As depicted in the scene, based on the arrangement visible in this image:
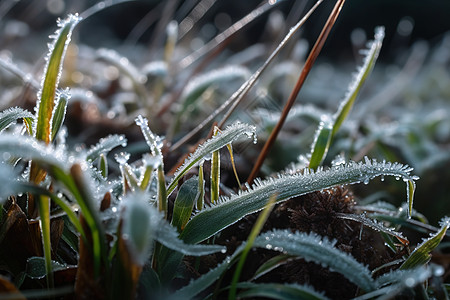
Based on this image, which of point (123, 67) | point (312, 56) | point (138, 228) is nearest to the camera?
point (138, 228)

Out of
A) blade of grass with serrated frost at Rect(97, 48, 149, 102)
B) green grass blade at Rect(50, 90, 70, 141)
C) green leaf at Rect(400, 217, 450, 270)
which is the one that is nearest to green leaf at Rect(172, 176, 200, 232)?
green grass blade at Rect(50, 90, 70, 141)

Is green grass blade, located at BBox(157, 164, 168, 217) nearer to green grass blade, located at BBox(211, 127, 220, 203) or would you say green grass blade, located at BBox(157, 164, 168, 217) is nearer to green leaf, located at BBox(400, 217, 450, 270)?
green grass blade, located at BBox(211, 127, 220, 203)

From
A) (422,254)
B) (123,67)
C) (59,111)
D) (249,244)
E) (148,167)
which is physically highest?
(123,67)

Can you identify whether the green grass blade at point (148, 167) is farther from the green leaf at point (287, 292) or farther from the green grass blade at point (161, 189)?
the green leaf at point (287, 292)

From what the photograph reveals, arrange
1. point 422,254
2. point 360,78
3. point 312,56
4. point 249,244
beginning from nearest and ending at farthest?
1. point 249,244
2. point 422,254
3. point 312,56
4. point 360,78

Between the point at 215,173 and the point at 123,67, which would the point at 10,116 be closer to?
the point at 215,173

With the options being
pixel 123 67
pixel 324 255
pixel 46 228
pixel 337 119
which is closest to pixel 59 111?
pixel 46 228

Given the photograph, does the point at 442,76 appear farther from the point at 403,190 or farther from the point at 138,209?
the point at 138,209
